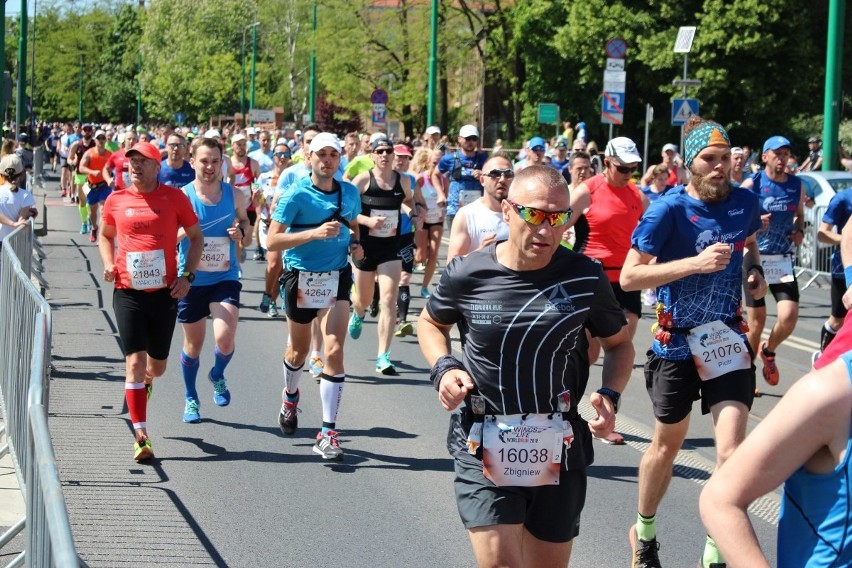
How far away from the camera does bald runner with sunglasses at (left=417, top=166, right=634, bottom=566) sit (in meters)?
4.43

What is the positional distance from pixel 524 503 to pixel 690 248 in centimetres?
207

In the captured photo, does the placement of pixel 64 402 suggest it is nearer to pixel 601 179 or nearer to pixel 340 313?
pixel 340 313

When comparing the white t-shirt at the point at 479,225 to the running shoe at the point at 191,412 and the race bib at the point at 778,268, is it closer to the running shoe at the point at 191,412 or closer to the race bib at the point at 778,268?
the running shoe at the point at 191,412

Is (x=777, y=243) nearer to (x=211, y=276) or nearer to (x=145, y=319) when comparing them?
(x=211, y=276)

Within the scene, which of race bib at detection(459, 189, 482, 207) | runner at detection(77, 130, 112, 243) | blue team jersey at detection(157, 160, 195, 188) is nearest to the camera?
blue team jersey at detection(157, 160, 195, 188)

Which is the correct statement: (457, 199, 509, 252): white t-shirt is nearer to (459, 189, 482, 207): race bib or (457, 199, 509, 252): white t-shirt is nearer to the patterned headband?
the patterned headband

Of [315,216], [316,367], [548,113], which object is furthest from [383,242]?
[548,113]

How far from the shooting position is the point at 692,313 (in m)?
6.07

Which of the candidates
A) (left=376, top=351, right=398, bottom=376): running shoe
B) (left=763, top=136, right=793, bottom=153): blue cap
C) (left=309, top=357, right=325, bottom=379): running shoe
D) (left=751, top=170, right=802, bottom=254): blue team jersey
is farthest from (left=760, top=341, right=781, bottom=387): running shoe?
(left=309, top=357, right=325, bottom=379): running shoe

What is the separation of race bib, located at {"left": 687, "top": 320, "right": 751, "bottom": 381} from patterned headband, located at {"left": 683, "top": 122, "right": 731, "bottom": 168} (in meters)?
0.79

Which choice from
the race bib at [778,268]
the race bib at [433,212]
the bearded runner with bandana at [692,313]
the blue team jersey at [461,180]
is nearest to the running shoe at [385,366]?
the race bib at [778,268]

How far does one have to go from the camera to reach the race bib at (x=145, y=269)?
324 inches

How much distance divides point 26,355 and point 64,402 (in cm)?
305

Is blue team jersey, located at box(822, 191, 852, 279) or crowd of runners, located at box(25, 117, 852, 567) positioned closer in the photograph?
crowd of runners, located at box(25, 117, 852, 567)
